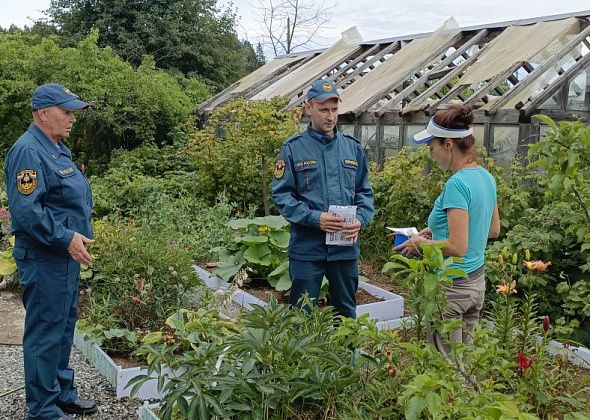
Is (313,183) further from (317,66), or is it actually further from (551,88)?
(317,66)

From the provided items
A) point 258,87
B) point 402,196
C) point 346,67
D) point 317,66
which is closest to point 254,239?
point 402,196

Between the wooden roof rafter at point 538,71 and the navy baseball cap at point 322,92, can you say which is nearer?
the navy baseball cap at point 322,92

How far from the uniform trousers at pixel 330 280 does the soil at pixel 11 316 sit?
8.48ft

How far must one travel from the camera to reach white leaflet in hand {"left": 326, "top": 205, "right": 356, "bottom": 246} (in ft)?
12.3

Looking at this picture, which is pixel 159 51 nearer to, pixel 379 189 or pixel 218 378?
pixel 379 189

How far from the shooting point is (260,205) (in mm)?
9891

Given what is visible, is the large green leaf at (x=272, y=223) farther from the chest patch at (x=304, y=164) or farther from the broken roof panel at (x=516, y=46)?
the broken roof panel at (x=516, y=46)

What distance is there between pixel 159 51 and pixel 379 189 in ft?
59.3

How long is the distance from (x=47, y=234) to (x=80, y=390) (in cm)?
141

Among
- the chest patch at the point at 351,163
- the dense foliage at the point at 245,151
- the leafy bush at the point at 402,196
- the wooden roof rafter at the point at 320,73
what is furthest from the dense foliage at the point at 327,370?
the wooden roof rafter at the point at 320,73

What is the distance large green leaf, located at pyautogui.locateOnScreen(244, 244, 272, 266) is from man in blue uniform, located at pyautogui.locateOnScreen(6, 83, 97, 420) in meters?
2.90

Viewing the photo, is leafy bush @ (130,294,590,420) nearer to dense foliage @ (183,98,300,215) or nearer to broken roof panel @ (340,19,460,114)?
dense foliage @ (183,98,300,215)

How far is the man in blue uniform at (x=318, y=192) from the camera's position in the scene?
12.6 feet

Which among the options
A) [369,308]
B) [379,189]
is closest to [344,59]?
[379,189]
